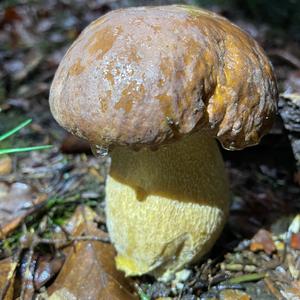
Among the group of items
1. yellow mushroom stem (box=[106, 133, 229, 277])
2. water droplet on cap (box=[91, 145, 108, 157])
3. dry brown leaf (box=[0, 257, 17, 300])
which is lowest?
dry brown leaf (box=[0, 257, 17, 300])

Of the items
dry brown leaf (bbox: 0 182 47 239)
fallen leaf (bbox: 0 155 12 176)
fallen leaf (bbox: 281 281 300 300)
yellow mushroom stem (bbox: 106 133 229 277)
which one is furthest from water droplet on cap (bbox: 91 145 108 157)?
fallen leaf (bbox: 0 155 12 176)

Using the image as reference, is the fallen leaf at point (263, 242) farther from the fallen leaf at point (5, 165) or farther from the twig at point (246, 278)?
the fallen leaf at point (5, 165)

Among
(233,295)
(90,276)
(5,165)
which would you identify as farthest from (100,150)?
(5,165)

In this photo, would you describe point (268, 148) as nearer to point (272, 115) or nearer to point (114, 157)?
point (272, 115)

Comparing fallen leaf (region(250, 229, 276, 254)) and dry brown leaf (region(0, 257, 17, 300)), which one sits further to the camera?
fallen leaf (region(250, 229, 276, 254))

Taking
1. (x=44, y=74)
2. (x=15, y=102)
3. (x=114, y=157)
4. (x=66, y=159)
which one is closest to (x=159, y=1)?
(x=44, y=74)

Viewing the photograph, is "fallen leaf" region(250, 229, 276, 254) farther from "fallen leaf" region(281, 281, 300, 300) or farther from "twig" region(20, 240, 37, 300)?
"twig" region(20, 240, 37, 300)

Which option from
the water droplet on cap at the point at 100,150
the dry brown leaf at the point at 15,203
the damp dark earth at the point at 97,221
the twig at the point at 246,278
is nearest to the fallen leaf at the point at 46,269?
the damp dark earth at the point at 97,221
